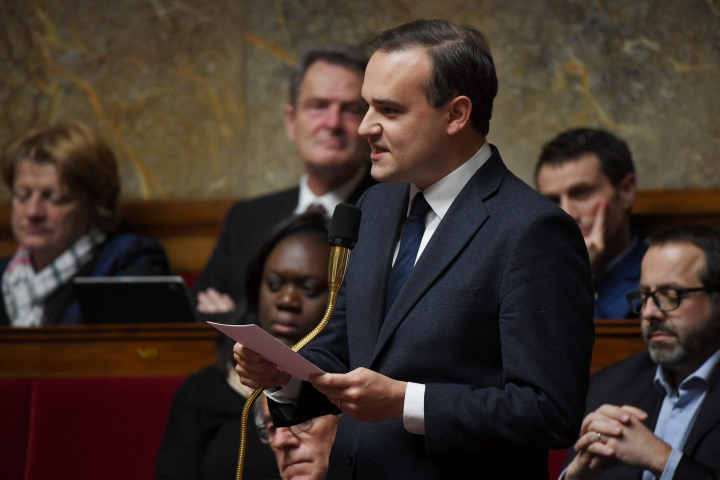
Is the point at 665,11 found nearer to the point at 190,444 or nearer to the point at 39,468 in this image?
the point at 190,444

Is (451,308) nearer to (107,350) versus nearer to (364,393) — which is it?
(364,393)

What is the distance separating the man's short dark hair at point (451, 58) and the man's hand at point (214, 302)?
1632mm

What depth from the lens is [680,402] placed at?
226cm

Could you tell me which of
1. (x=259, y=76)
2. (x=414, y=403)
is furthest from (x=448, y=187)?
(x=259, y=76)

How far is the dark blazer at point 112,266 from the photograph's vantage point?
3205mm

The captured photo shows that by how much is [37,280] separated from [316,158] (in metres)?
1.15

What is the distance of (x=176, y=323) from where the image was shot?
2689 mm

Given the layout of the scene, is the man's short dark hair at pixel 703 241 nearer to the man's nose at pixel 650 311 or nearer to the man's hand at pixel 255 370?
the man's nose at pixel 650 311

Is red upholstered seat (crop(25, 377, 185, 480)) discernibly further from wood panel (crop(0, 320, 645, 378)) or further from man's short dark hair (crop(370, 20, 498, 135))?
man's short dark hair (crop(370, 20, 498, 135))

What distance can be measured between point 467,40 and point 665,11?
7.72 ft

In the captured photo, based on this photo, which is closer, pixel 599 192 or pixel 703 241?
pixel 703 241

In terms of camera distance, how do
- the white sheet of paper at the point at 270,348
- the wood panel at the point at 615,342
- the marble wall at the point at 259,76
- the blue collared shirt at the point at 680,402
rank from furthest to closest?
1. the marble wall at the point at 259,76
2. the wood panel at the point at 615,342
3. the blue collared shirt at the point at 680,402
4. the white sheet of paper at the point at 270,348

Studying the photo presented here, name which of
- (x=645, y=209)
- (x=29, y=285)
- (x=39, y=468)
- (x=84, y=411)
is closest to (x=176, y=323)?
(x=84, y=411)

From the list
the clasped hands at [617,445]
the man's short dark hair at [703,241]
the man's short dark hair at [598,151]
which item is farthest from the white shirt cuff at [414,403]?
the man's short dark hair at [598,151]
